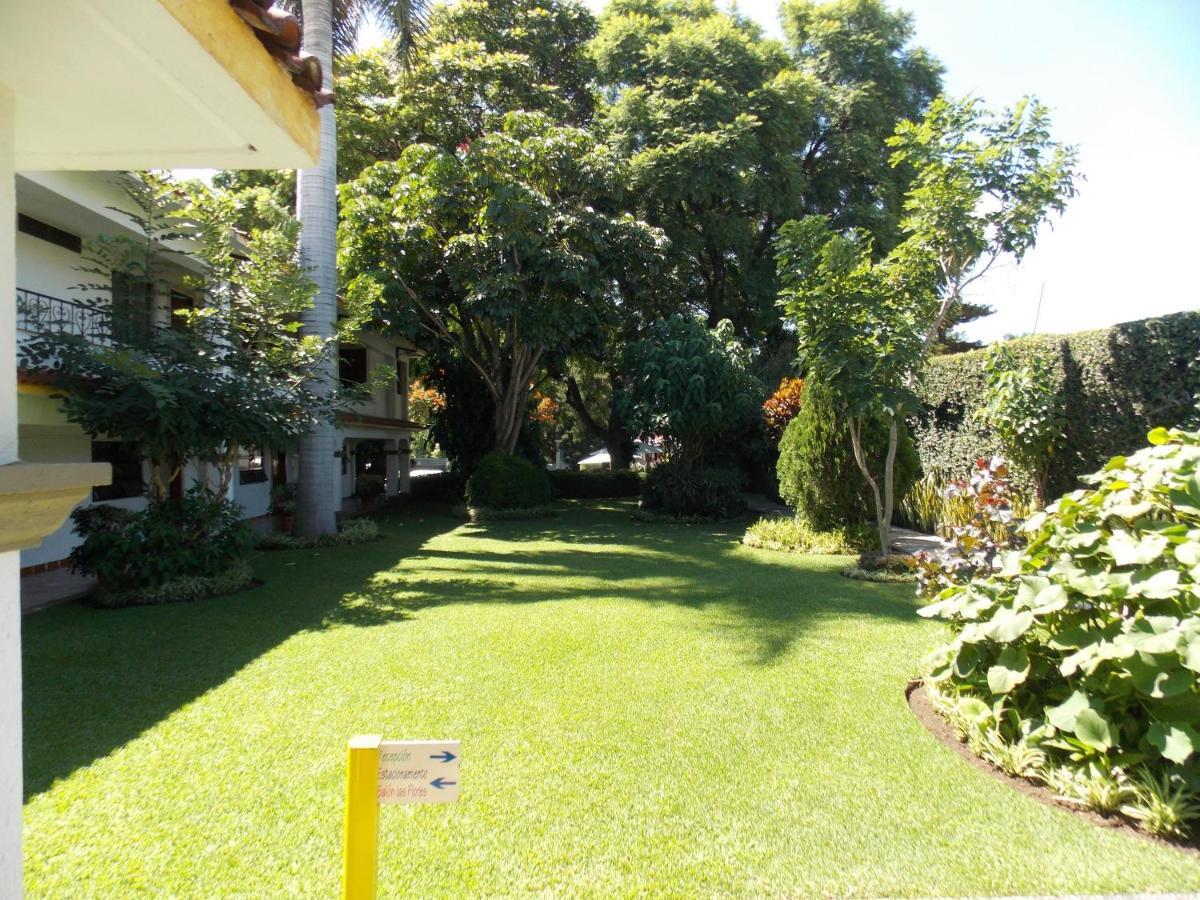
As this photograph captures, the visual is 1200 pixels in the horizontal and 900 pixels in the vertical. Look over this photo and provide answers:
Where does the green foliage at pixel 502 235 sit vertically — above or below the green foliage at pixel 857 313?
above

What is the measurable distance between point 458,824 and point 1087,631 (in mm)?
3177

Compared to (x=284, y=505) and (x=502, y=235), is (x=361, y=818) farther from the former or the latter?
(x=284, y=505)

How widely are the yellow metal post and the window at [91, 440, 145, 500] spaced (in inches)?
494

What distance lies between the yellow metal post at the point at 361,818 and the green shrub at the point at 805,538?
33.4 ft

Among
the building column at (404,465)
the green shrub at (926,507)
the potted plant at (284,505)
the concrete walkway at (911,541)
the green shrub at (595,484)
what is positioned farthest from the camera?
the building column at (404,465)

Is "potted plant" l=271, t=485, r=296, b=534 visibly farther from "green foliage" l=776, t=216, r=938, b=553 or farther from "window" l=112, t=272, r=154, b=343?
"green foliage" l=776, t=216, r=938, b=553

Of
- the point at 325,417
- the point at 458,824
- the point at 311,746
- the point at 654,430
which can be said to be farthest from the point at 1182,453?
the point at 654,430

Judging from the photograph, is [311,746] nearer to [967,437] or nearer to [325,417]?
[325,417]

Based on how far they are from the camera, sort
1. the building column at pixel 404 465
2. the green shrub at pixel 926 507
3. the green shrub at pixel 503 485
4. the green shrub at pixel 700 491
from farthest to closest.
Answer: the building column at pixel 404 465 → the green shrub at pixel 503 485 → the green shrub at pixel 700 491 → the green shrub at pixel 926 507

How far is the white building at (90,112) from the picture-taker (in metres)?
1.67

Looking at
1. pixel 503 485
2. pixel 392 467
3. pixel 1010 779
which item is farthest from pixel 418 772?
pixel 392 467

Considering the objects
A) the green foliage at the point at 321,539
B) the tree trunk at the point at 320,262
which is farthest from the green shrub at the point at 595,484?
the tree trunk at the point at 320,262

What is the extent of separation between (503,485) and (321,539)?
5434 mm

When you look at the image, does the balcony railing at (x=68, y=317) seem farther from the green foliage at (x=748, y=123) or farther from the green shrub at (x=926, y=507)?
the green foliage at (x=748, y=123)
